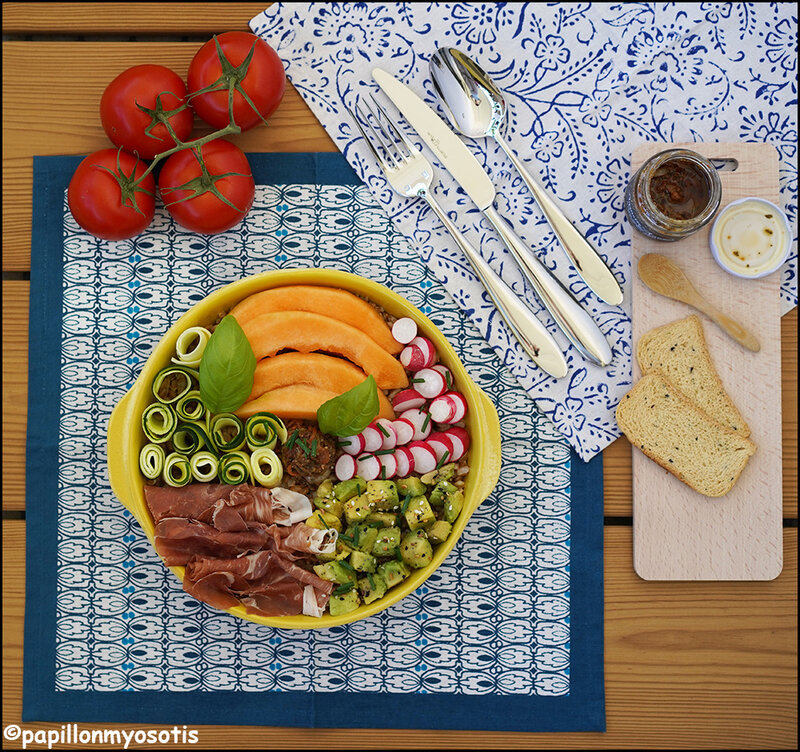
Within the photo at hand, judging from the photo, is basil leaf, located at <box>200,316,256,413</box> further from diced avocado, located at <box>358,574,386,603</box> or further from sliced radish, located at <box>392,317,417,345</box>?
diced avocado, located at <box>358,574,386,603</box>

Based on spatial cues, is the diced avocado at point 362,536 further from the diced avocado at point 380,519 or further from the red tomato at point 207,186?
the red tomato at point 207,186

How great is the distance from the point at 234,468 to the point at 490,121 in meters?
0.76

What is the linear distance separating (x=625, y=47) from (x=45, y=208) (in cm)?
112

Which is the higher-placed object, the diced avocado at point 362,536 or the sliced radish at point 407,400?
the sliced radish at point 407,400

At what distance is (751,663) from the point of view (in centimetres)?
133

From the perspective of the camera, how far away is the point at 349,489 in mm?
1167

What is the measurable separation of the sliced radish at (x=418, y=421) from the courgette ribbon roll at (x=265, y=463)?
224 mm

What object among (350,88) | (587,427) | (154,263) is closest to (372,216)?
(350,88)

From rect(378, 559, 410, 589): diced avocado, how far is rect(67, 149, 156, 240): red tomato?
717 millimetres

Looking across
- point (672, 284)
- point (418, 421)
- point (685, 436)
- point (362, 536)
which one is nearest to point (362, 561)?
point (362, 536)

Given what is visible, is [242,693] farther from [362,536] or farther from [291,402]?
[291,402]

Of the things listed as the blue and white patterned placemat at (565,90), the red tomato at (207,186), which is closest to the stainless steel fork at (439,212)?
the blue and white patterned placemat at (565,90)

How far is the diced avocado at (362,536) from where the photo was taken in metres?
1.14

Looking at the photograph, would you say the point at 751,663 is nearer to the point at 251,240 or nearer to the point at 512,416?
the point at 512,416
